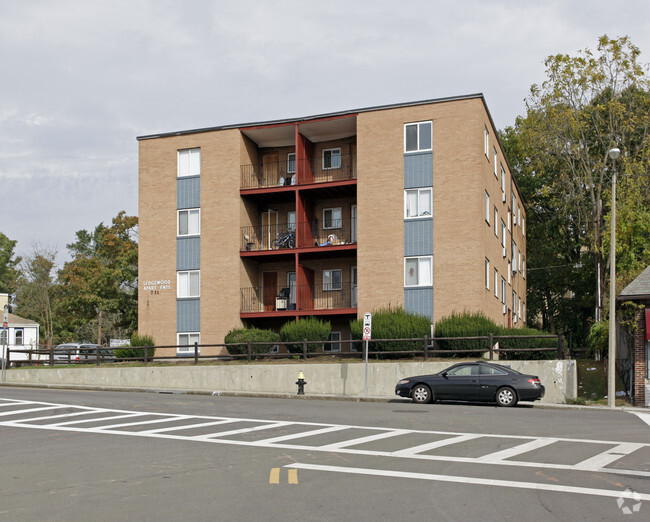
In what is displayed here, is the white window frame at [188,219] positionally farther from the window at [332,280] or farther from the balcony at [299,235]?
the window at [332,280]

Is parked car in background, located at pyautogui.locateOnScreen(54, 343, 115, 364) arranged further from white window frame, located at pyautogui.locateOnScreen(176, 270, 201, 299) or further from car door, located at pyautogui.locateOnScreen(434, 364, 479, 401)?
car door, located at pyautogui.locateOnScreen(434, 364, 479, 401)

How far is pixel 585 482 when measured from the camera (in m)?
9.80

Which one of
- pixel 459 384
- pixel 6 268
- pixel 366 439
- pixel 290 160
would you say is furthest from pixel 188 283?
pixel 6 268

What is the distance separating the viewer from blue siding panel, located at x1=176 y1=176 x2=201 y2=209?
125 ft

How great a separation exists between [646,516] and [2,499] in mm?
7409

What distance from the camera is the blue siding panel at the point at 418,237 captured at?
33.8 metres

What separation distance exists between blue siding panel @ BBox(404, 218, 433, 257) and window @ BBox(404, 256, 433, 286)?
281 millimetres

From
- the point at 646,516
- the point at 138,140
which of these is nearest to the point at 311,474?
the point at 646,516

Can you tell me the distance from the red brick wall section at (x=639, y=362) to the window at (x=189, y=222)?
21.8 m

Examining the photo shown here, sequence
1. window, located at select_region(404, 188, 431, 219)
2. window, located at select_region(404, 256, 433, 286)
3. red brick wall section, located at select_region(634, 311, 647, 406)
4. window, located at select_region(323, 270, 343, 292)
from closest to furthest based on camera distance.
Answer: red brick wall section, located at select_region(634, 311, 647, 406) → window, located at select_region(404, 256, 433, 286) → window, located at select_region(404, 188, 431, 219) → window, located at select_region(323, 270, 343, 292)

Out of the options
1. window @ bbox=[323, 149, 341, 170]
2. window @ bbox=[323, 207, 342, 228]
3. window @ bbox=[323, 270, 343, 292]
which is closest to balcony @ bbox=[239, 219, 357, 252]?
window @ bbox=[323, 207, 342, 228]

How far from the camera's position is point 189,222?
38.1 metres

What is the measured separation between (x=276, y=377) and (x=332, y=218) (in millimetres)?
11351

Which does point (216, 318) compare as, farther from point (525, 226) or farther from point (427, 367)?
point (525, 226)
